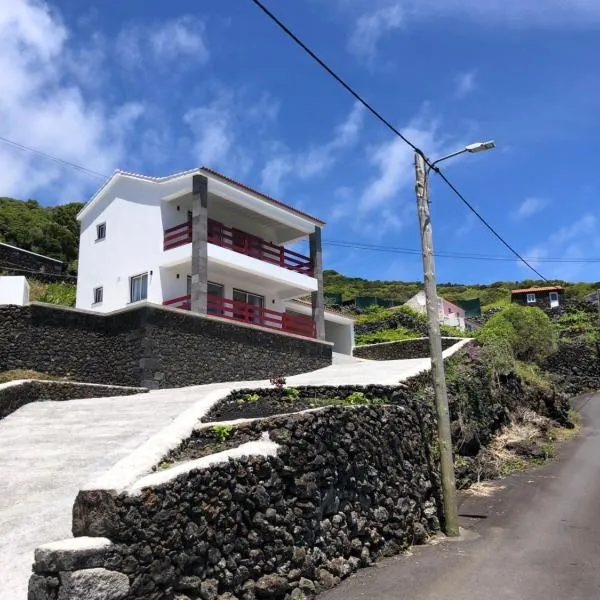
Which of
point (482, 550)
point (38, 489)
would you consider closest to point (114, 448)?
point (38, 489)

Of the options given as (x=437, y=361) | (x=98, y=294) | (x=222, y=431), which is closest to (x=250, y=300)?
(x=98, y=294)

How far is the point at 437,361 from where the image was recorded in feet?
34.4

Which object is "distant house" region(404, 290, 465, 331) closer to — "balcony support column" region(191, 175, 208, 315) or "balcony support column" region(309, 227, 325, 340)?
"balcony support column" region(309, 227, 325, 340)

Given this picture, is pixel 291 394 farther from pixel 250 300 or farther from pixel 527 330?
pixel 527 330

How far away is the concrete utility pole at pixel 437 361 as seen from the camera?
981 cm

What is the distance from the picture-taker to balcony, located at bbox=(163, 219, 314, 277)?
2139cm

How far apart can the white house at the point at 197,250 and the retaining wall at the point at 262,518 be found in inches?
447

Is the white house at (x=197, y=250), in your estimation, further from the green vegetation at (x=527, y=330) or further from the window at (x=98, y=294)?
the green vegetation at (x=527, y=330)

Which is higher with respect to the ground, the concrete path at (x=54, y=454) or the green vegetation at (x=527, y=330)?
the green vegetation at (x=527, y=330)

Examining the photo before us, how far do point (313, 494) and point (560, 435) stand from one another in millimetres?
13972

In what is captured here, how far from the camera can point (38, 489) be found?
728cm

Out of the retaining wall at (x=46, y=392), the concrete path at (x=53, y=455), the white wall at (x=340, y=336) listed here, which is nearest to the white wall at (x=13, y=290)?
the retaining wall at (x=46, y=392)

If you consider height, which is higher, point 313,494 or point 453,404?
point 453,404

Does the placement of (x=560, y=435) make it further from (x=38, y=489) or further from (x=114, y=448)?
(x=38, y=489)
